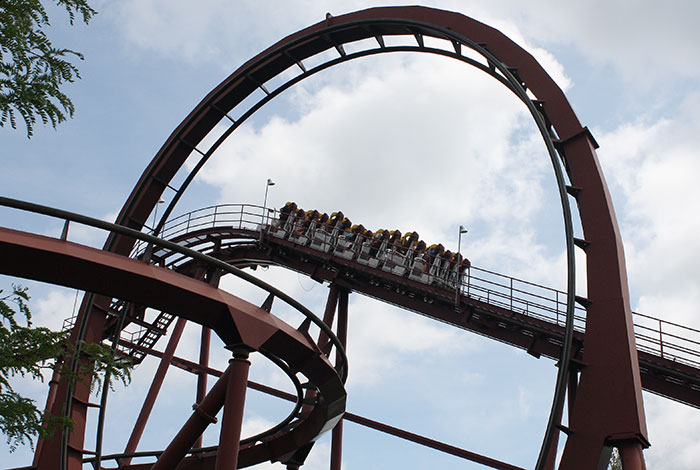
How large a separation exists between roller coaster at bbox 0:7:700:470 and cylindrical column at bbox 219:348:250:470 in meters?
0.02

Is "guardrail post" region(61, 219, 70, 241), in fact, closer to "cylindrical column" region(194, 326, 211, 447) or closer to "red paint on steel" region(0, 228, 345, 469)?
"red paint on steel" region(0, 228, 345, 469)

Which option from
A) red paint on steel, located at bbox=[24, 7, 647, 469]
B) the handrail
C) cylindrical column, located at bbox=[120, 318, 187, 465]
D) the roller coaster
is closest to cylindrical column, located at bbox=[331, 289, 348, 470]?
the roller coaster

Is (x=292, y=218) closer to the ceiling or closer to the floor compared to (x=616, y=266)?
closer to the ceiling

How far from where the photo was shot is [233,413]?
30.1ft

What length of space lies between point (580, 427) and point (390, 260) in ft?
36.6

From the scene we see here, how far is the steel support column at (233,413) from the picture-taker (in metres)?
8.96

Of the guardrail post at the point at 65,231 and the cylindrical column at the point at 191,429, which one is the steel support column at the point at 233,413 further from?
the guardrail post at the point at 65,231

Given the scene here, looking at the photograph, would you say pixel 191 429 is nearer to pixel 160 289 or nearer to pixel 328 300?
pixel 160 289

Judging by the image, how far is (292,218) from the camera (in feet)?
76.4

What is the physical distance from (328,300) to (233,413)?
11.5 metres

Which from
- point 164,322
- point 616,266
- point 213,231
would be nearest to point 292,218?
point 213,231

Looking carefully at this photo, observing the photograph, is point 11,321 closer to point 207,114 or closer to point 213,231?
point 207,114

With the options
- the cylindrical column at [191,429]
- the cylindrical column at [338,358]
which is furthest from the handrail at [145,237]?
the cylindrical column at [338,358]

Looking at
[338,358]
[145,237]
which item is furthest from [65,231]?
[338,358]
